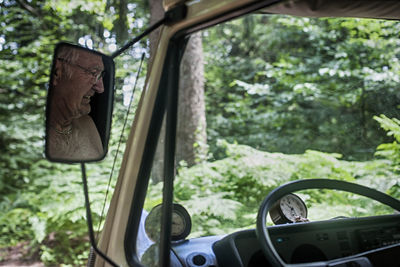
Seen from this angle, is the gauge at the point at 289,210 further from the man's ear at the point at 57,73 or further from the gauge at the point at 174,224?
the man's ear at the point at 57,73

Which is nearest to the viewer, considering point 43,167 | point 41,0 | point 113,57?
point 113,57

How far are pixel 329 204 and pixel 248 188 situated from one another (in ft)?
1.93

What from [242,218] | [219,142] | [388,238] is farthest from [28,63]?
[388,238]

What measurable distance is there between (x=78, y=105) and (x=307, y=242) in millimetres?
1165

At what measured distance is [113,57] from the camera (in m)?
1.31

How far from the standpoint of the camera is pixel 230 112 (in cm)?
532

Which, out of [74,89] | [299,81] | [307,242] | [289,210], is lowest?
[307,242]

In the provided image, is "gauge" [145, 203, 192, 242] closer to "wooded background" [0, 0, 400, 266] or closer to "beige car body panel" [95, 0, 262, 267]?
"beige car body panel" [95, 0, 262, 267]

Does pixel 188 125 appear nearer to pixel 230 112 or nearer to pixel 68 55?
pixel 68 55

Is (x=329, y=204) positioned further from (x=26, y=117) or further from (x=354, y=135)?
(x=26, y=117)

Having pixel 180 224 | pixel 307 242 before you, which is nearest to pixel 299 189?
pixel 307 242

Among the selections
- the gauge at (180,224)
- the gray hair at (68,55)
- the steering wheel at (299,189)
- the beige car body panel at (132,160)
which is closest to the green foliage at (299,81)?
the steering wheel at (299,189)

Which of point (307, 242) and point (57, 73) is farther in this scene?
point (307, 242)

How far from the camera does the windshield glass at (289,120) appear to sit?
2295 mm
